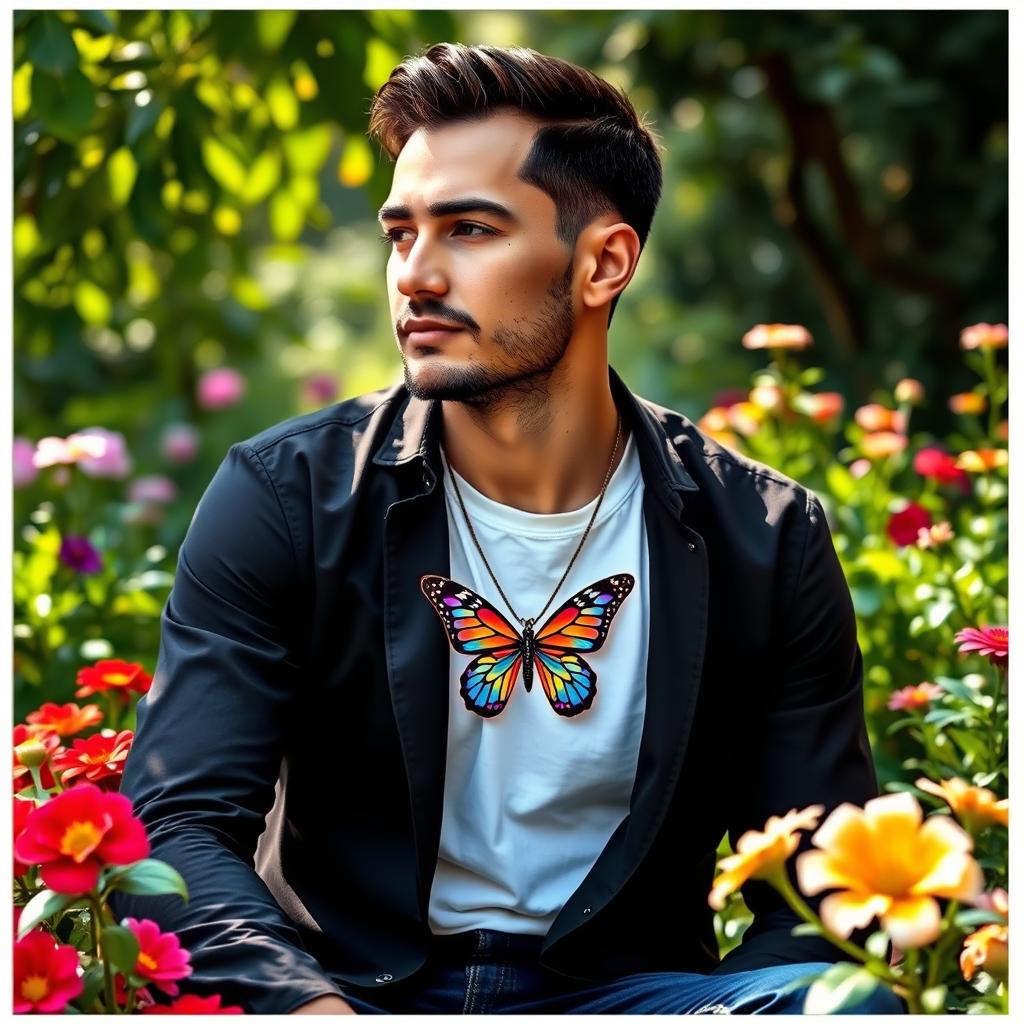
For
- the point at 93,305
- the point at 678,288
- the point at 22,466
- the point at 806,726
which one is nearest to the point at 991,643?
the point at 806,726

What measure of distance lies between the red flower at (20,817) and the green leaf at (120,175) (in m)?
2.33

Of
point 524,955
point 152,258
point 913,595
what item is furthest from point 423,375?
point 152,258

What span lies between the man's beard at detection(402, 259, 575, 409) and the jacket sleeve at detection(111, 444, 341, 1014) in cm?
29

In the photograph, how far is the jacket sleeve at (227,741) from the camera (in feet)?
5.83

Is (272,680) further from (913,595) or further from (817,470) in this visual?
(817,470)

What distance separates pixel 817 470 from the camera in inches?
146

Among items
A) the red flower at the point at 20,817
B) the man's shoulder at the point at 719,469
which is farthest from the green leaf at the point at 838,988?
the man's shoulder at the point at 719,469

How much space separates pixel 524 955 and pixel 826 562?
0.74m

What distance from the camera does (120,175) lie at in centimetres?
387

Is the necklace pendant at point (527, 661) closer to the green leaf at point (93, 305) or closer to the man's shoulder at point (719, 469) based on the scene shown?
the man's shoulder at point (719, 469)

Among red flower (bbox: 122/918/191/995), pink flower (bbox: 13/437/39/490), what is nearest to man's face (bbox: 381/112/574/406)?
red flower (bbox: 122/918/191/995)

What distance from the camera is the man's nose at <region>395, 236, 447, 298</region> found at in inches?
84.7

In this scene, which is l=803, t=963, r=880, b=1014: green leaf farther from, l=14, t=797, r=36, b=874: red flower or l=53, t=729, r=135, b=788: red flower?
l=53, t=729, r=135, b=788: red flower

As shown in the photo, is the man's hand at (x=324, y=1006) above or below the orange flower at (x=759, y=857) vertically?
below
